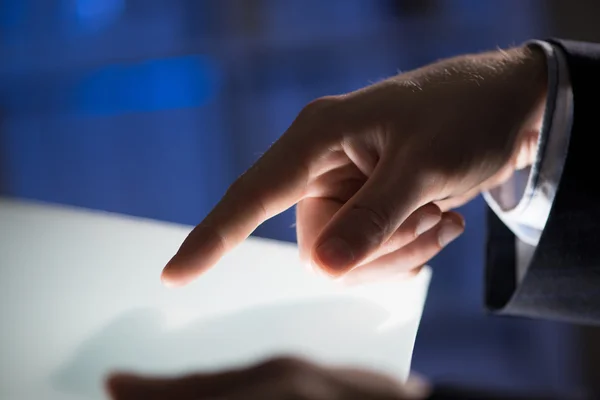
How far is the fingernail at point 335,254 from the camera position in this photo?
402 mm

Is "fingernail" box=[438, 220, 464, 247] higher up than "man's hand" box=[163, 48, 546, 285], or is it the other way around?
"man's hand" box=[163, 48, 546, 285]

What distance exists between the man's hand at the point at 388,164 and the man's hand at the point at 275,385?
0.21 feet

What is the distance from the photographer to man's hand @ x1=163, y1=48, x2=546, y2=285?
431 millimetres

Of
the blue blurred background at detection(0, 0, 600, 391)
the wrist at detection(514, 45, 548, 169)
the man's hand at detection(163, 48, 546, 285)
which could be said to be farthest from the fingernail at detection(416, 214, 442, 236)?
the blue blurred background at detection(0, 0, 600, 391)

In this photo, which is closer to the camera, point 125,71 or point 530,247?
point 530,247

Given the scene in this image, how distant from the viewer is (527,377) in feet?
5.60

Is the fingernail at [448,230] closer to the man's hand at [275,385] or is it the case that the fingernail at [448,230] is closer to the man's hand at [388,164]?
the man's hand at [388,164]

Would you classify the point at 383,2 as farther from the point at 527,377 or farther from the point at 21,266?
the point at 21,266

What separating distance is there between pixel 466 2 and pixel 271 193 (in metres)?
1.42

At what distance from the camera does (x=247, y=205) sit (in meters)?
0.46

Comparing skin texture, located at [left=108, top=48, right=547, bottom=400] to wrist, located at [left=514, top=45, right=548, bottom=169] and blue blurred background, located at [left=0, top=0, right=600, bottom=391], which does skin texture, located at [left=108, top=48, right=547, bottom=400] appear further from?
blue blurred background, located at [left=0, top=0, right=600, bottom=391]

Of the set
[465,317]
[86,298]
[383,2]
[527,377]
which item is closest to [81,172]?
[383,2]

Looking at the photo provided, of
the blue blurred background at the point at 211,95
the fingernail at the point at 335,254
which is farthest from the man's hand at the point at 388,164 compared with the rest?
the blue blurred background at the point at 211,95

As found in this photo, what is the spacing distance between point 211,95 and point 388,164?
1366 mm
